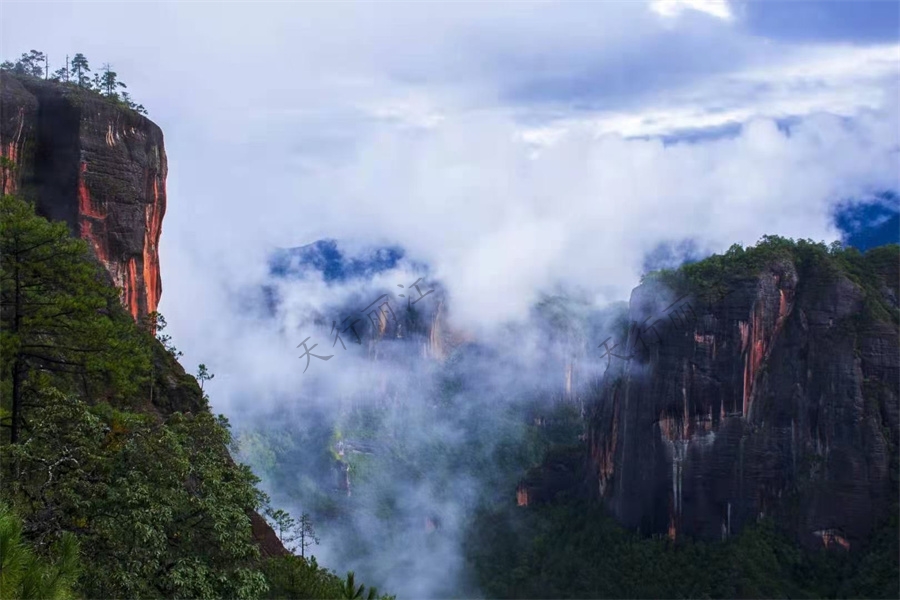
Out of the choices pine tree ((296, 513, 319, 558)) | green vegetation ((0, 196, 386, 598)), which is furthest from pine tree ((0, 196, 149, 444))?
pine tree ((296, 513, 319, 558))

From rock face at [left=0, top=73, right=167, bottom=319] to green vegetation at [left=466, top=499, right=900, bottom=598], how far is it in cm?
3348

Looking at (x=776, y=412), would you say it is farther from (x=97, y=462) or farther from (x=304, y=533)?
(x=97, y=462)

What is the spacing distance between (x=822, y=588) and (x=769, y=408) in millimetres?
10624

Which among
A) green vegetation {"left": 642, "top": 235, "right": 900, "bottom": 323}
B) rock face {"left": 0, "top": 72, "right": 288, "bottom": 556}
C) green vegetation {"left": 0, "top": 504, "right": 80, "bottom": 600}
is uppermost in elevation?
green vegetation {"left": 642, "top": 235, "right": 900, "bottom": 323}

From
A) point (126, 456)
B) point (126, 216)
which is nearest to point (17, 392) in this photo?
point (126, 456)

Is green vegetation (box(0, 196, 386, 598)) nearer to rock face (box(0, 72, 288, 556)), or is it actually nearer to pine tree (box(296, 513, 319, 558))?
pine tree (box(296, 513, 319, 558))

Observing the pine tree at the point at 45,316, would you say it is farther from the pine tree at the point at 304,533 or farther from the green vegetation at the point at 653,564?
the green vegetation at the point at 653,564

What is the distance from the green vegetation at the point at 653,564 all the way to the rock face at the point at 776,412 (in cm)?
134

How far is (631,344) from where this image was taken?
198 feet

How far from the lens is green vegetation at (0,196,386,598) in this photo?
→ 13.1 metres

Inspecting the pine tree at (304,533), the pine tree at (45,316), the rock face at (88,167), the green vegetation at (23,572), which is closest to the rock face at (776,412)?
the pine tree at (304,533)

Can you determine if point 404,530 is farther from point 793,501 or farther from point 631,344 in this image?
point 793,501

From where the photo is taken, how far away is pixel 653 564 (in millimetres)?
53344

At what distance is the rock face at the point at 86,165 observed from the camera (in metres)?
27.4
